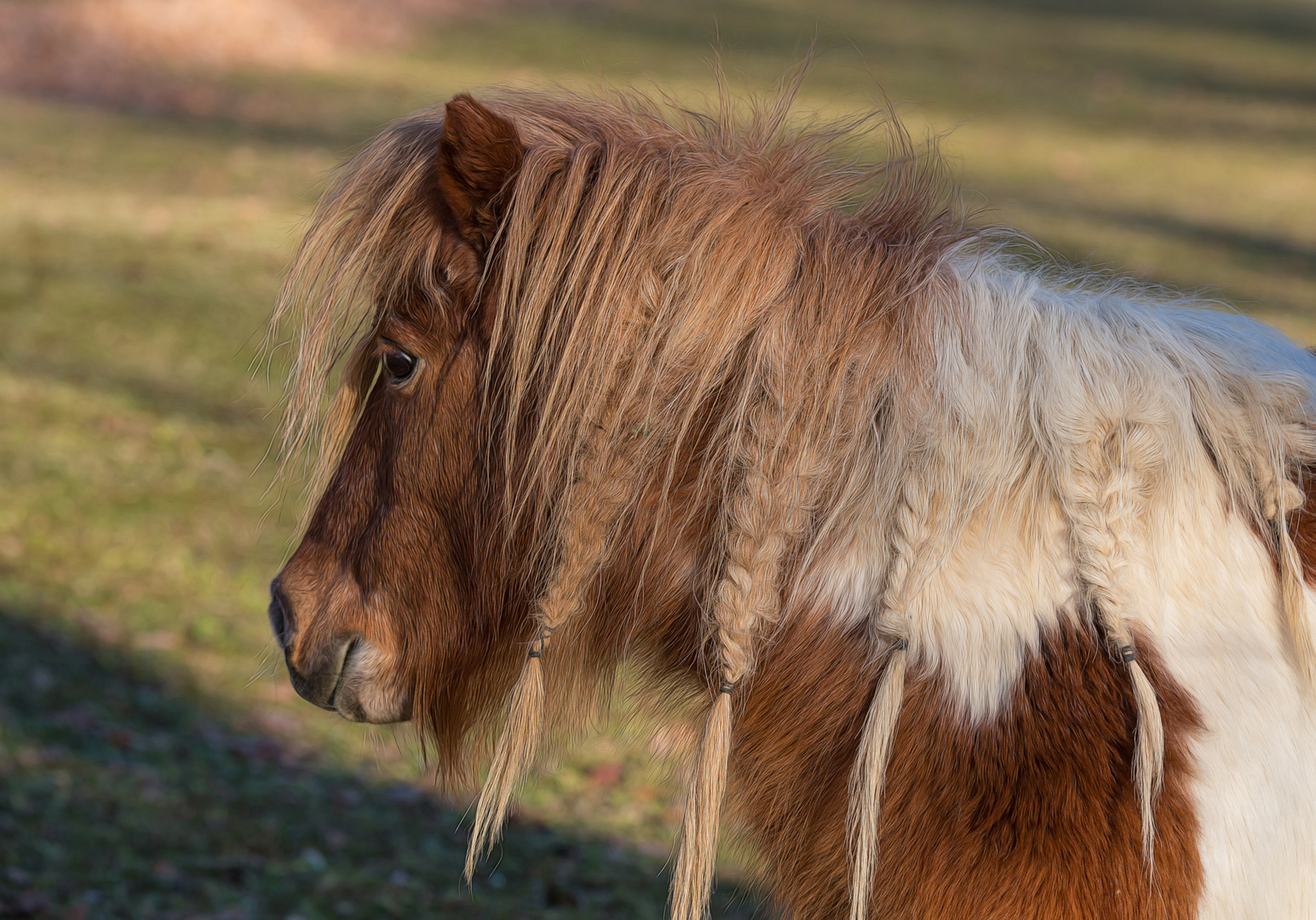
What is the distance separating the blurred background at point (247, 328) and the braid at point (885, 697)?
1.50 feet

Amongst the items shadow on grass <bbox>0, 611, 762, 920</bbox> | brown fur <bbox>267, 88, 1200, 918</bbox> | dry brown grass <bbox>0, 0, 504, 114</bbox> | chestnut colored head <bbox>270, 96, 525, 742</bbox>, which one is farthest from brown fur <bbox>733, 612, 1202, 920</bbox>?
dry brown grass <bbox>0, 0, 504, 114</bbox>

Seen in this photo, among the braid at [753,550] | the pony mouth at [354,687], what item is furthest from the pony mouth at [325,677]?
the braid at [753,550]

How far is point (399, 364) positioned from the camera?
1798 mm

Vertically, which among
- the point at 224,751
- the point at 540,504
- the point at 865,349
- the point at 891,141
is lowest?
the point at 224,751

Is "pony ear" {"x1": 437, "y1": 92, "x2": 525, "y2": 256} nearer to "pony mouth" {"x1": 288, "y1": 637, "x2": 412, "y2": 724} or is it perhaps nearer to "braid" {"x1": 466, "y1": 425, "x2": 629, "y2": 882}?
"braid" {"x1": 466, "y1": 425, "x2": 629, "y2": 882}

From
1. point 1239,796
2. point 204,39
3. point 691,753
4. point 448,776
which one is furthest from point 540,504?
point 204,39

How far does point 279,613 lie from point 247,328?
6454 mm

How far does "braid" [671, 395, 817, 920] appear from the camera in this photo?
1610 mm

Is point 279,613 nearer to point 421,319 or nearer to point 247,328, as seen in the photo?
point 421,319

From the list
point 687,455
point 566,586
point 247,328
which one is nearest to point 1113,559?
point 687,455

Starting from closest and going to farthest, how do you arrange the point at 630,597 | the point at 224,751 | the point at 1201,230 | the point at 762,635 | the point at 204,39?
the point at 762,635, the point at 630,597, the point at 224,751, the point at 1201,230, the point at 204,39

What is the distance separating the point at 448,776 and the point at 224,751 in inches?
92.5

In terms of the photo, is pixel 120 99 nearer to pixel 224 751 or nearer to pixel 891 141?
pixel 224 751

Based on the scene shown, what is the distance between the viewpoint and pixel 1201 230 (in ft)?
37.3
